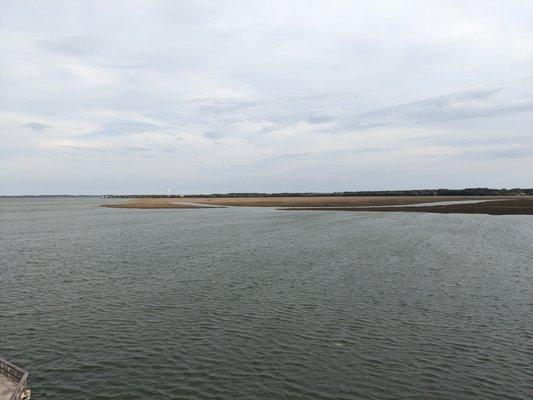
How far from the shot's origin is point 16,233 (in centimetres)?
7662

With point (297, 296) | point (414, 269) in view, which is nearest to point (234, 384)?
point (297, 296)

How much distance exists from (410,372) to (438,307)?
35.8 ft

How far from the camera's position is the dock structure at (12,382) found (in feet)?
46.5

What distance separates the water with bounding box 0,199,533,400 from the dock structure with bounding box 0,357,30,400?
71.3 inches

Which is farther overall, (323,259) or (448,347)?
(323,259)

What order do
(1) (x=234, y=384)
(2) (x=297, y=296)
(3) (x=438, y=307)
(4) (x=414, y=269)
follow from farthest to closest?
(4) (x=414, y=269), (2) (x=297, y=296), (3) (x=438, y=307), (1) (x=234, y=384)

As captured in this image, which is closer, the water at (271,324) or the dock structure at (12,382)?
the dock structure at (12,382)

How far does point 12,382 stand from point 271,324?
14.0m

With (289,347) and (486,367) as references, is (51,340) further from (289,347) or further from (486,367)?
(486,367)

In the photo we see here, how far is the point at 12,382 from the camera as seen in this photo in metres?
15.5

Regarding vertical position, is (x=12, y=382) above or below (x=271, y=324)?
above

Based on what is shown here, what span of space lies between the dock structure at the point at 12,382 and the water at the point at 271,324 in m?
1.81

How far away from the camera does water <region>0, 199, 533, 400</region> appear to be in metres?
17.9

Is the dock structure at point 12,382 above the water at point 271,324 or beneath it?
above
